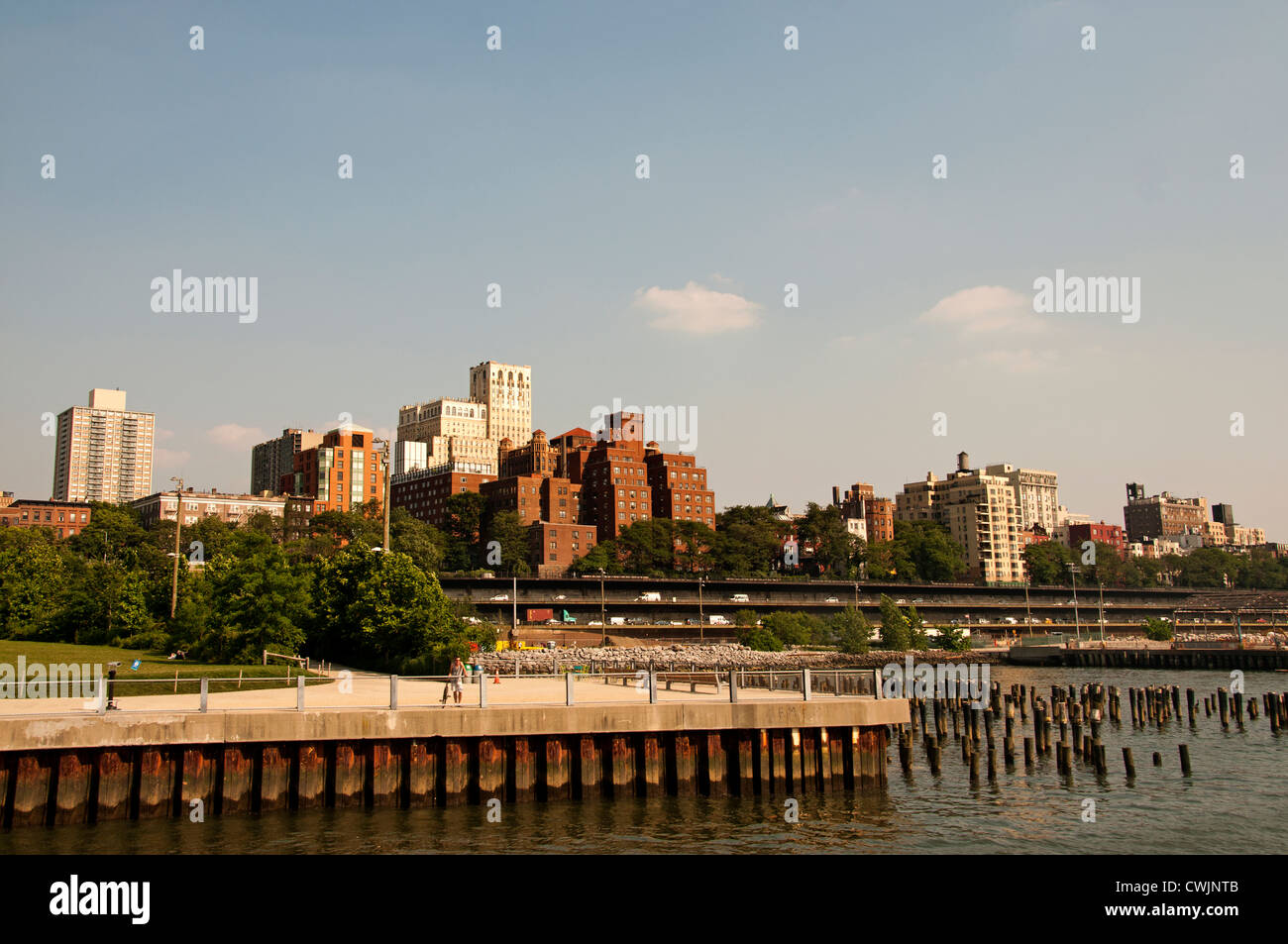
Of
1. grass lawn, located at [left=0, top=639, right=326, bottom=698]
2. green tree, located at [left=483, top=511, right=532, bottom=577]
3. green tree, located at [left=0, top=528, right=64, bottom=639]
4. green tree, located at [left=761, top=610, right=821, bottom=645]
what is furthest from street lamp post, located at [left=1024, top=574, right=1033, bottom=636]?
grass lawn, located at [left=0, top=639, right=326, bottom=698]

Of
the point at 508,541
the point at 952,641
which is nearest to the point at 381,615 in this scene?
the point at 952,641

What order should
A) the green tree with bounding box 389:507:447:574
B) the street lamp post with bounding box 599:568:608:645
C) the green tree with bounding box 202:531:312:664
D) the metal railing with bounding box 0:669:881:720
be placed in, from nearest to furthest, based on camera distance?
the metal railing with bounding box 0:669:881:720 → the green tree with bounding box 202:531:312:664 → the street lamp post with bounding box 599:568:608:645 → the green tree with bounding box 389:507:447:574

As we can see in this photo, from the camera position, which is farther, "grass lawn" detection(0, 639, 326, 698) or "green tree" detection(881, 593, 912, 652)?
"green tree" detection(881, 593, 912, 652)

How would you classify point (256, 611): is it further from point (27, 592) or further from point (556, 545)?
point (556, 545)

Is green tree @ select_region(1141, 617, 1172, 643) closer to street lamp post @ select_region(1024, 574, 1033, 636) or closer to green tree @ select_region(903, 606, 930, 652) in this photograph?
street lamp post @ select_region(1024, 574, 1033, 636)

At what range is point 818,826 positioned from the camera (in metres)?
25.5

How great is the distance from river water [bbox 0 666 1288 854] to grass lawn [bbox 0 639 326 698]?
10.3m

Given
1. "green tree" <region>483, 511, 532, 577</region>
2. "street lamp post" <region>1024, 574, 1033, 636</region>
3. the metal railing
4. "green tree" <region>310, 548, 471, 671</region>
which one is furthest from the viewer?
"green tree" <region>483, 511, 532, 577</region>

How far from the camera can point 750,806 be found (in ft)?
88.5

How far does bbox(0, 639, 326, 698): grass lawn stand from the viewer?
1362 inches

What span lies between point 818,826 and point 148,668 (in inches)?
1423
